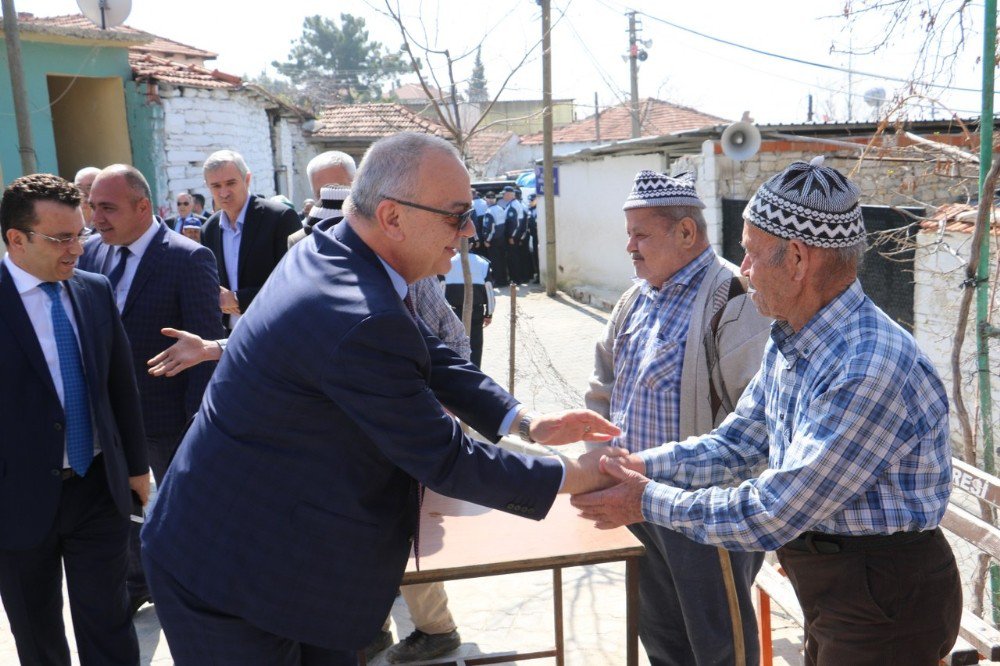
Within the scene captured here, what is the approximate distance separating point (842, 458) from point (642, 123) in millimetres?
33364

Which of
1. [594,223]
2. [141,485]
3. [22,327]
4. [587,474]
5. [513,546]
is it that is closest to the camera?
[587,474]

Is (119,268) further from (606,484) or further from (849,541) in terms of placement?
(849,541)

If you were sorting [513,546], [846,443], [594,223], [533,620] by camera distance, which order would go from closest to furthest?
[846,443], [513,546], [533,620], [594,223]

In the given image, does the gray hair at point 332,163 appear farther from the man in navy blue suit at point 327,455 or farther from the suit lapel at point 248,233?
the man in navy blue suit at point 327,455

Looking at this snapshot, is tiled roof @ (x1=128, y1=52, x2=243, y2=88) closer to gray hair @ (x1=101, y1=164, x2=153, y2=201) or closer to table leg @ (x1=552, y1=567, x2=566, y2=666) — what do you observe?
gray hair @ (x1=101, y1=164, x2=153, y2=201)

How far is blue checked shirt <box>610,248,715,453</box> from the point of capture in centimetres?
302

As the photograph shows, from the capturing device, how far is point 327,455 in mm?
1986

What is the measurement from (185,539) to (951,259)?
6200 millimetres

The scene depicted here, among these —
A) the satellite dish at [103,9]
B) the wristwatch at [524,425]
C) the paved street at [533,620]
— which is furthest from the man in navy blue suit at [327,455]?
the satellite dish at [103,9]

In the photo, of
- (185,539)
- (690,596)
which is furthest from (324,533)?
(690,596)

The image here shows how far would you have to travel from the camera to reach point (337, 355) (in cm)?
190

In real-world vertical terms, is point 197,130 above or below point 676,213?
above

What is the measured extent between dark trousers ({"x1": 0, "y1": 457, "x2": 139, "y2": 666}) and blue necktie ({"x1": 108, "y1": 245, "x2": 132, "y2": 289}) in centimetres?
109

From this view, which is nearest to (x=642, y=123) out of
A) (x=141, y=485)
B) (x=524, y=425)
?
(x=141, y=485)
